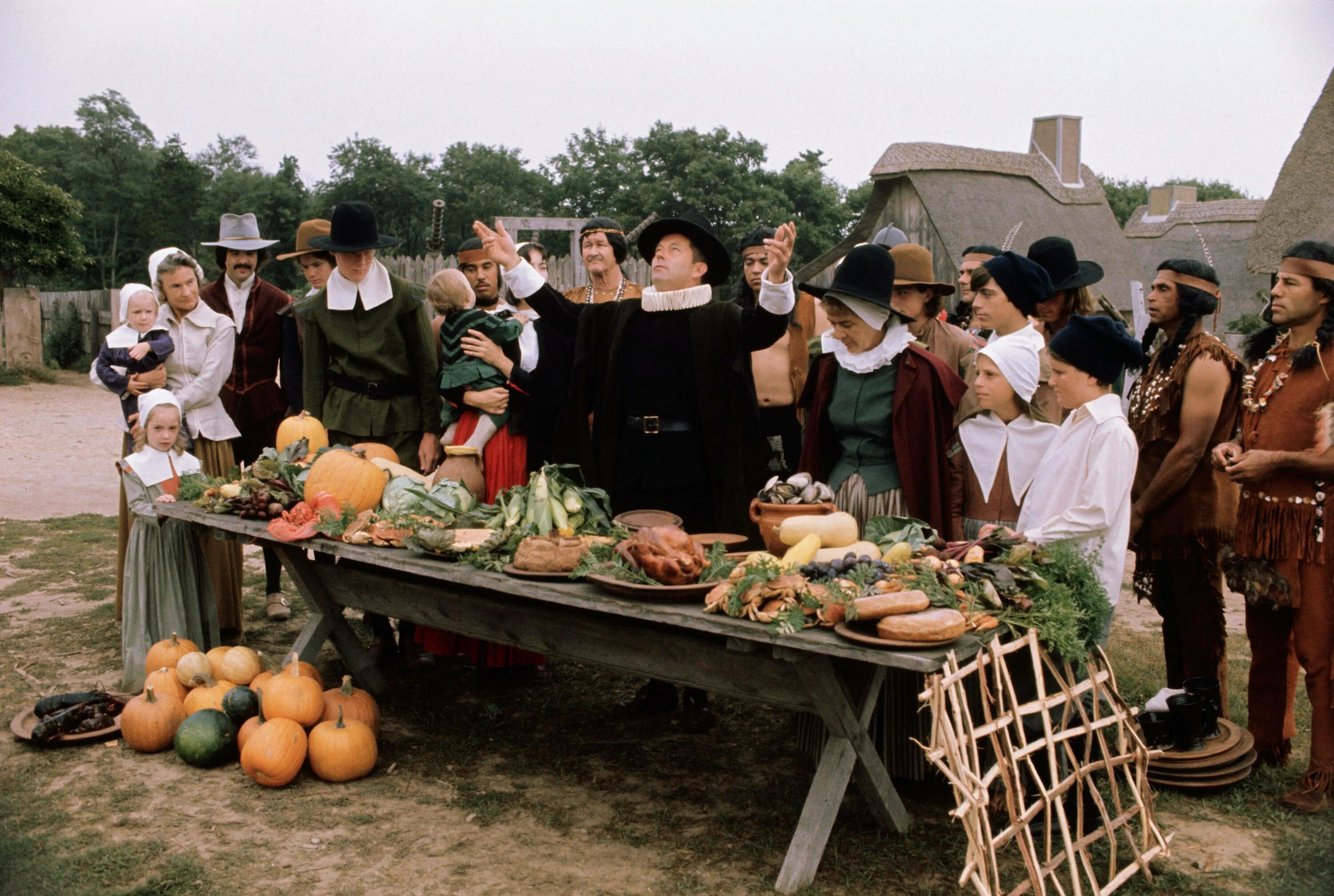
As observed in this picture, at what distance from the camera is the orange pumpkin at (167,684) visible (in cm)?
466

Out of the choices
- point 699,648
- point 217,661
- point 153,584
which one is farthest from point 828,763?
point 153,584

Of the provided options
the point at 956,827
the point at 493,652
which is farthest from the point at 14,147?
the point at 956,827

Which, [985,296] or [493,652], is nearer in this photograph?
[985,296]

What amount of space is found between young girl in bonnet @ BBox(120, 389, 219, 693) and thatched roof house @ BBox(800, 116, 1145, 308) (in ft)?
32.9

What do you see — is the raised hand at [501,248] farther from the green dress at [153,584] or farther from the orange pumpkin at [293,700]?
the green dress at [153,584]

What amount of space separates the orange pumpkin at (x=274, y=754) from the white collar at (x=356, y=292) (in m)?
2.18

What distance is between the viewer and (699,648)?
3477mm

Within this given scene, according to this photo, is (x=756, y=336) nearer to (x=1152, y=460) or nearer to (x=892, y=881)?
(x=1152, y=460)

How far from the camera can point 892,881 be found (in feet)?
10.9

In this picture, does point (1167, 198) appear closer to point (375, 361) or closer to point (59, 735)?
point (375, 361)

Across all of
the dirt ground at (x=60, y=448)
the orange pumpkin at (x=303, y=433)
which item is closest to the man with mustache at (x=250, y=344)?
the orange pumpkin at (x=303, y=433)

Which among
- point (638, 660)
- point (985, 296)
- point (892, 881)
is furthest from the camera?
point (985, 296)

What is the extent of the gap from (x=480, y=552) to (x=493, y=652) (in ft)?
5.27

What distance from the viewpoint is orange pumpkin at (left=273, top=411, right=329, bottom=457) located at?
518 centimetres
